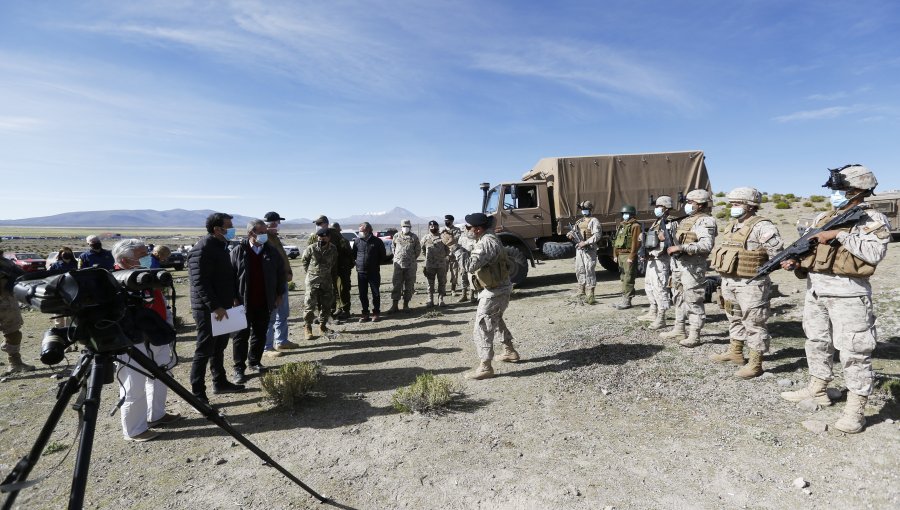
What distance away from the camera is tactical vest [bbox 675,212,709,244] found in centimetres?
515

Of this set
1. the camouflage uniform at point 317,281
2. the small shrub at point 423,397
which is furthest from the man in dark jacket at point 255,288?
the small shrub at point 423,397

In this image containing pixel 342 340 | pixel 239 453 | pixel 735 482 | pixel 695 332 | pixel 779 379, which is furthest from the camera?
pixel 342 340

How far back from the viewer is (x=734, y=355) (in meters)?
4.55

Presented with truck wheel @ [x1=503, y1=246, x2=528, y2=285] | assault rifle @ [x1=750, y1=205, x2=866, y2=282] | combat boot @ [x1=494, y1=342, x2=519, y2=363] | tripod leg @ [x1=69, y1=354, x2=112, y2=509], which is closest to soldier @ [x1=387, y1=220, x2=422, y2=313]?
truck wheel @ [x1=503, y1=246, x2=528, y2=285]

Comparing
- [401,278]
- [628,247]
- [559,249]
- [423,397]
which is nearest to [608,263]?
[559,249]

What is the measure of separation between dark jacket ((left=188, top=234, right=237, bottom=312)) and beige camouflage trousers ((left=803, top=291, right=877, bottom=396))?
16.8 ft

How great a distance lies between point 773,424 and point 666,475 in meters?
1.24

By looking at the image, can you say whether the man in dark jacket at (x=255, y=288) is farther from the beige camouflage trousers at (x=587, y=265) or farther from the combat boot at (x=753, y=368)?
the beige camouflage trousers at (x=587, y=265)

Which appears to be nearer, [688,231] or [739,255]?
[739,255]

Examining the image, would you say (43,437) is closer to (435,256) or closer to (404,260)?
(404,260)

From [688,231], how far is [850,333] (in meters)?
2.18

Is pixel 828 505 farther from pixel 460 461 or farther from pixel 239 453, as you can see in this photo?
pixel 239 453

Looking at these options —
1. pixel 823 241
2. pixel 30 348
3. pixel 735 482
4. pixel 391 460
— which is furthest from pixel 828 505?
pixel 30 348

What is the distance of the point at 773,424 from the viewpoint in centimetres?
339
